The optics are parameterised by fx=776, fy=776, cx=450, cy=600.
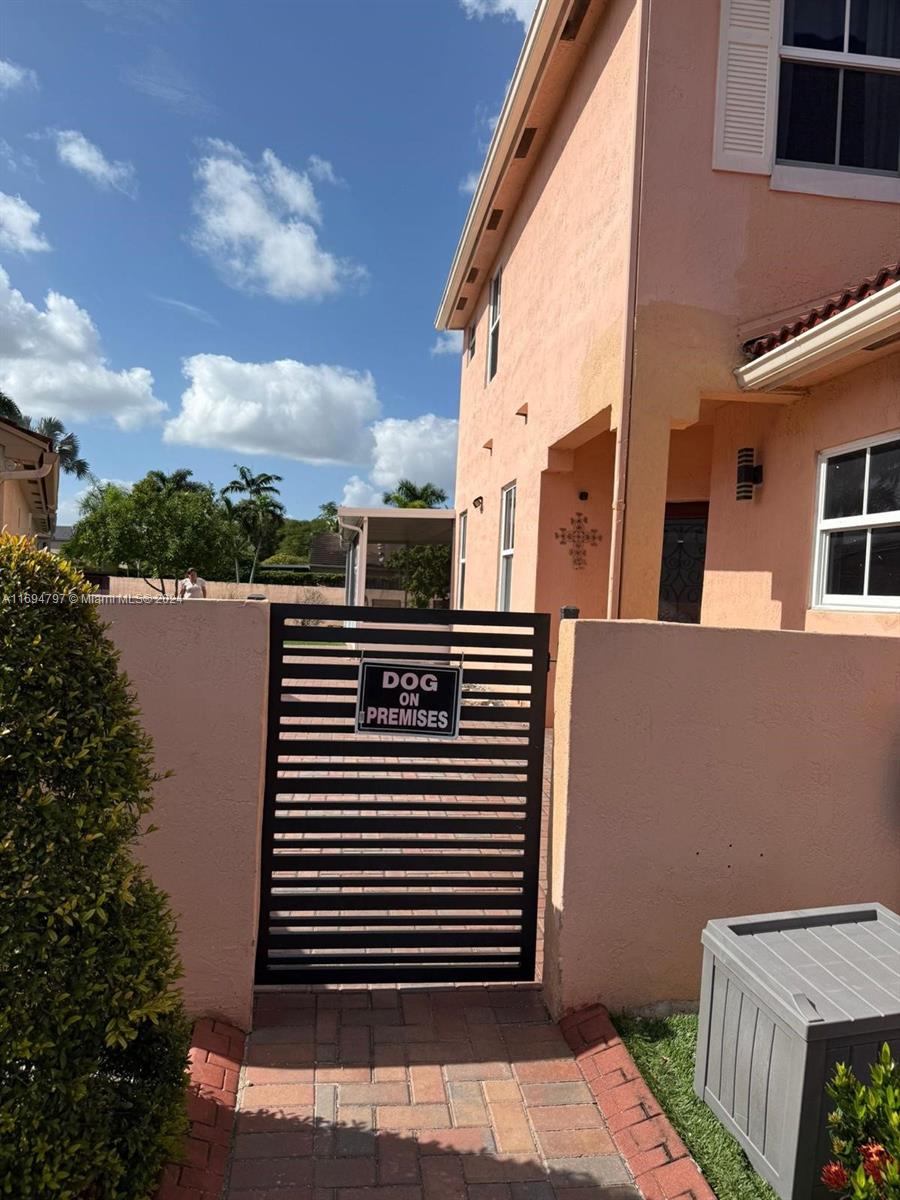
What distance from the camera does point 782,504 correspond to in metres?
6.47

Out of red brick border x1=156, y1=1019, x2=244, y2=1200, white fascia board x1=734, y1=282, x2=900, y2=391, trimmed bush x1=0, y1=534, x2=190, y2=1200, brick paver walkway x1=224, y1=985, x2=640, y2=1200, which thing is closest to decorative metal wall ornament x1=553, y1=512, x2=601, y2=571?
white fascia board x1=734, y1=282, x2=900, y2=391

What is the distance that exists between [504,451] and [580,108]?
14.7 ft

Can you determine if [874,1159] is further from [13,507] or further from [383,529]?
[383,529]

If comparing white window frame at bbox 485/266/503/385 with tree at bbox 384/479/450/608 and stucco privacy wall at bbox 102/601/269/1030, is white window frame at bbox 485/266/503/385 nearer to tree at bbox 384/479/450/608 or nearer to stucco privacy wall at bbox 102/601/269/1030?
stucco privacy wall at bbox 102/601/269/1030

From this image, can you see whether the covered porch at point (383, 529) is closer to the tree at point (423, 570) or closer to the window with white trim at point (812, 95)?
the tree at point (423, 570)

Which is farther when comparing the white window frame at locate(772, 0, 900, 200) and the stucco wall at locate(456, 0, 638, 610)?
the stucco wall at locate(456, 0, 638, 610)

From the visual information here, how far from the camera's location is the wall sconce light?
270 inches

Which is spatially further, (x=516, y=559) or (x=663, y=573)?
(x=516, y=559)

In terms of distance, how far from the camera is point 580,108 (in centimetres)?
770

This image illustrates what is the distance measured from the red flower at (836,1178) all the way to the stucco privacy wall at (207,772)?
7.82 ft

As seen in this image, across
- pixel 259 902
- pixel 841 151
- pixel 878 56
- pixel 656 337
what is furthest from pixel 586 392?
pixel 259 902

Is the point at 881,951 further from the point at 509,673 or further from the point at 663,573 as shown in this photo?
the point at 663,573

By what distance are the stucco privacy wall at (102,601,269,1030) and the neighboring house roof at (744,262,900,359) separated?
4212 mm

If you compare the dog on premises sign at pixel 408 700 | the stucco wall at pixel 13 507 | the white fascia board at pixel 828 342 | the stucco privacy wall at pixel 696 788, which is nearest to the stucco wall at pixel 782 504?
the white fascia board at pixel 828 342
